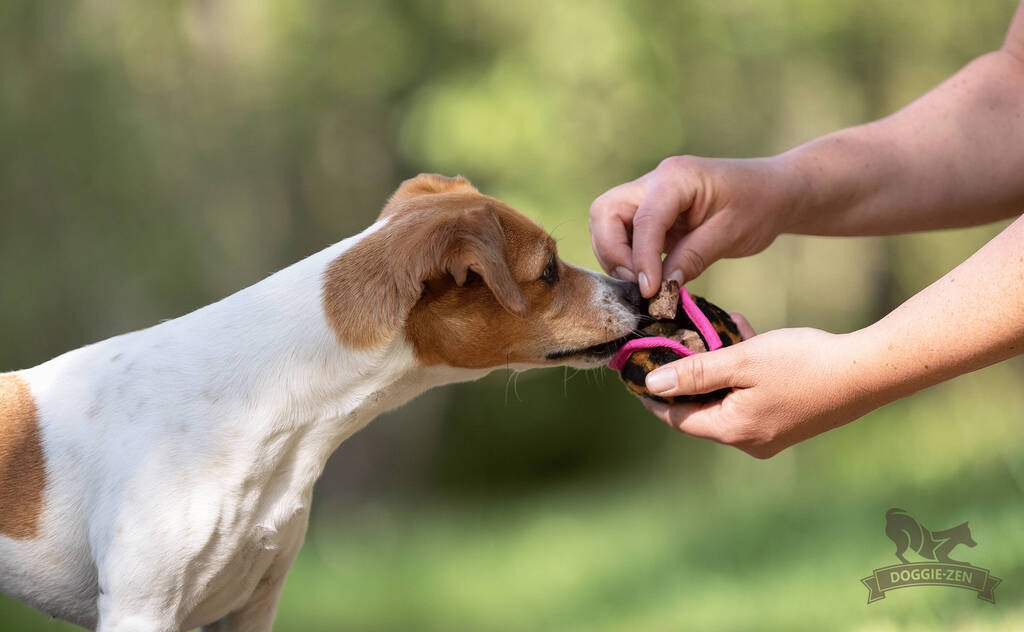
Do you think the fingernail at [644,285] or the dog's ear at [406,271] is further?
the fingernail at [644,285]

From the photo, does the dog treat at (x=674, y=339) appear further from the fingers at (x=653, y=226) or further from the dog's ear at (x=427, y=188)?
the dog's ear at (x=427, y=188)

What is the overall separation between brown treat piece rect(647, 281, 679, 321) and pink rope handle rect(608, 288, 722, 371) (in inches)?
1.5

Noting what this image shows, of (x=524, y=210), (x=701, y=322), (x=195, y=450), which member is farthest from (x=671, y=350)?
(x=524, y=210)

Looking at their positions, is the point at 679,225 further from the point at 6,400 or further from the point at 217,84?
the point at 217,84

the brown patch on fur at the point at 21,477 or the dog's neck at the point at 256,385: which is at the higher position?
the dog's neck at the point at 256,385

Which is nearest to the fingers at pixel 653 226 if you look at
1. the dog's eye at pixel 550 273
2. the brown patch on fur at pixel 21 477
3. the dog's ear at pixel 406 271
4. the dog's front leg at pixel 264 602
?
the dog's eye at pixel 550 273

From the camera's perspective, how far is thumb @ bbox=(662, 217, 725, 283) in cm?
313

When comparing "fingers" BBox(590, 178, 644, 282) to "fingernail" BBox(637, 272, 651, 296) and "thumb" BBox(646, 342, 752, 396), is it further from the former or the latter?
"thumb" BBox(646, 342, 752, 396)

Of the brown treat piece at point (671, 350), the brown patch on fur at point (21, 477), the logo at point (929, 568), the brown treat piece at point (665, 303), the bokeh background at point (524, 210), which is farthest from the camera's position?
the bokeh background at point (524, 210)

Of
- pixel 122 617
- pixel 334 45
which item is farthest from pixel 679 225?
pixel 334 45

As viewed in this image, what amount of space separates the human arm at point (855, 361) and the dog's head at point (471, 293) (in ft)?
1.08

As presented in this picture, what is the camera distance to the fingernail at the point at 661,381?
8.28 ft

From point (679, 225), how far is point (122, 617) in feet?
6.80

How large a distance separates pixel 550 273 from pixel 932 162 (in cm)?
157
